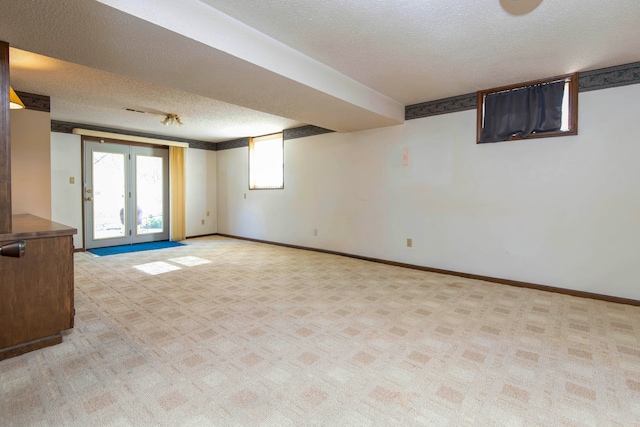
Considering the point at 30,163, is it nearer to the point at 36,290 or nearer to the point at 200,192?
the point at 36,290

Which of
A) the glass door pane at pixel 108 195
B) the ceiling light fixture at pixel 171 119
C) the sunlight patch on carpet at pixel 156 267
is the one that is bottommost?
the sunlight patch on carpet at pixel 156 267

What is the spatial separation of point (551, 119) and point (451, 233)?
1726mm

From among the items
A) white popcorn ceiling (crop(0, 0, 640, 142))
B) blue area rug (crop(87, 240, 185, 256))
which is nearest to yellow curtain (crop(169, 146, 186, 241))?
blue area rug (crop(87, 240, 185, 256))

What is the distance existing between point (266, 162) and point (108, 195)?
323 cm

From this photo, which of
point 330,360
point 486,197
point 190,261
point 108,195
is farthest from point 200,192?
point 330,360

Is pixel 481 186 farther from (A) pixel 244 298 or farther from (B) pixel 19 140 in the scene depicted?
(B) pixel 19 140

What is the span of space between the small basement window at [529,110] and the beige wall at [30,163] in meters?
5.81

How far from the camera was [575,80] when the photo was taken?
322cm

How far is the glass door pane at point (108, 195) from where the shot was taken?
5.93 meters

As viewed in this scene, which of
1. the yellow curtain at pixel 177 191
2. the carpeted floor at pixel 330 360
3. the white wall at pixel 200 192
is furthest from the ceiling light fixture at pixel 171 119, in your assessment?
the carpeted floor at pixel 330 360

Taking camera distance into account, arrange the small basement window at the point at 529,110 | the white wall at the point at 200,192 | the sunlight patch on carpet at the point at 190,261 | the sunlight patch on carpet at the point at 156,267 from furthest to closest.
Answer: the white wall at the point at 200,192
the sunlight patch on carpet at the point at 190,261
the sunlight patch on carpet at the point at 156,267
the small basement window at the point at 529,110

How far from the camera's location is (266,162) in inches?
264

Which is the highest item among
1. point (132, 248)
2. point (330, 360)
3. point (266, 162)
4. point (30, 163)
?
point (266, 162)

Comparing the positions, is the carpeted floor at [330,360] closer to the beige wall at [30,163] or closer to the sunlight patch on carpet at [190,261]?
the sunlight patch on carpet at [190,261]
